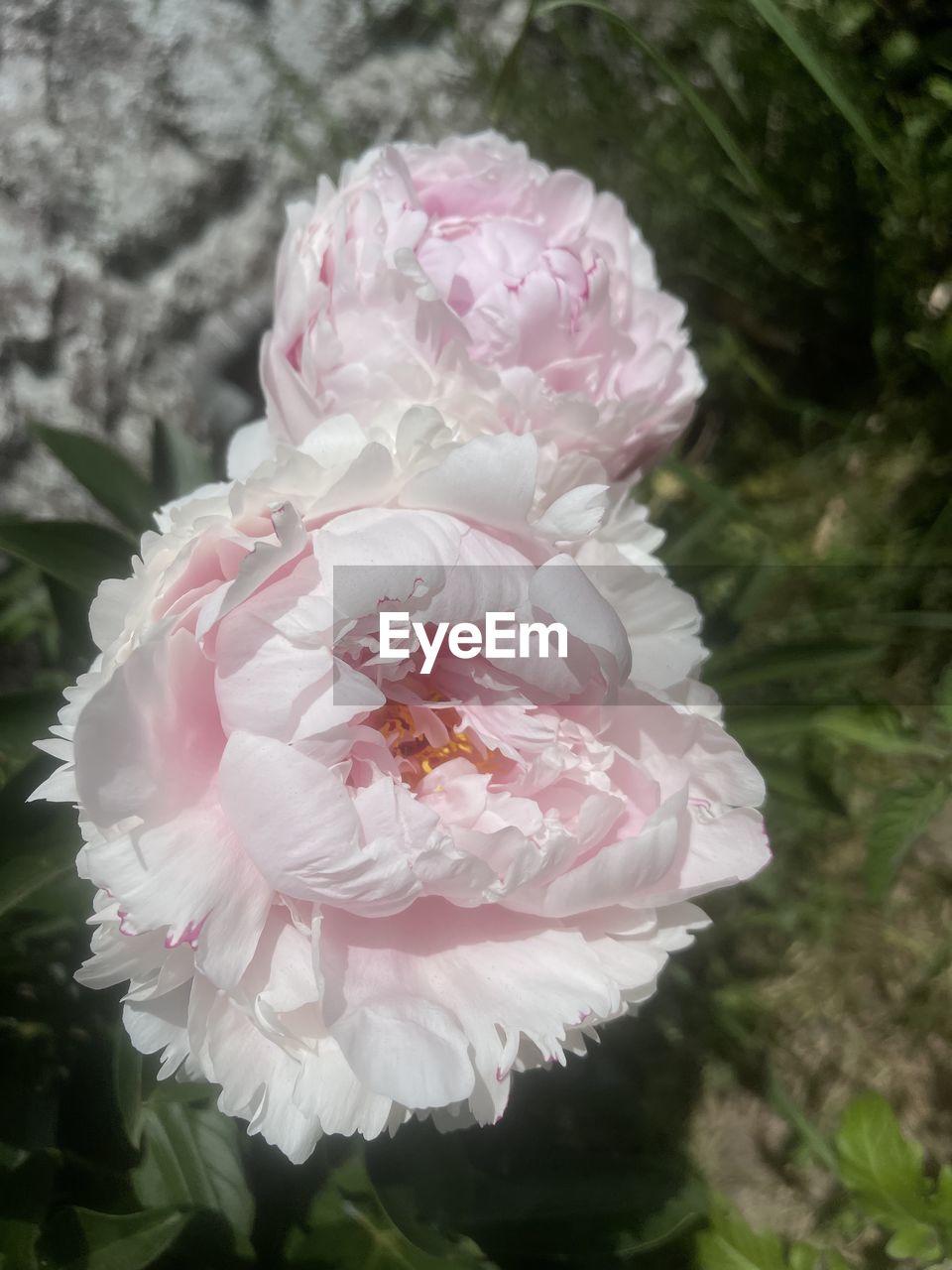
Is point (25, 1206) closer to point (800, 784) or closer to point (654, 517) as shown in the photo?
point (800, 784)

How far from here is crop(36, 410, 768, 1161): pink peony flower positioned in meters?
0.47

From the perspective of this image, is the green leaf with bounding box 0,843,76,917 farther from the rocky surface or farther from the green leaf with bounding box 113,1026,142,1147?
the rocky surface

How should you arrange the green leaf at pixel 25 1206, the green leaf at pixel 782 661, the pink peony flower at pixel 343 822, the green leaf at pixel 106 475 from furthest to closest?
the green leaf at pixel 782 661 → the green leaf at pixel 106 475 → the green leaf at pixel 25 1206 → the pink peony flower at pixel 343 822

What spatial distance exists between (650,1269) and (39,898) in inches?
25.2

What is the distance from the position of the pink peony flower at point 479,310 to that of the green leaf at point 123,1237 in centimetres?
51

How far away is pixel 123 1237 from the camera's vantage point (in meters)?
0.58

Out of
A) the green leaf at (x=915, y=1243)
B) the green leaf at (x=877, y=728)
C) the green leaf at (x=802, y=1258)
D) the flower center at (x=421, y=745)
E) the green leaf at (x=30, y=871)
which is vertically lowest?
the green leaf at (x=802, y=1258)

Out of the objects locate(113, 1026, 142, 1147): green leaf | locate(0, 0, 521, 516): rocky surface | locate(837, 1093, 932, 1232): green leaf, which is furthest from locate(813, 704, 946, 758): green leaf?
locate(0, 0, 521, 516): rocky surface

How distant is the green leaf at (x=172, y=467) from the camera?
83 cm

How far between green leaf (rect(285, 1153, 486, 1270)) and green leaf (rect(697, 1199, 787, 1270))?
17 centimetres

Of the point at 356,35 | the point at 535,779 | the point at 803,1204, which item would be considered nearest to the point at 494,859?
the point at 535,779

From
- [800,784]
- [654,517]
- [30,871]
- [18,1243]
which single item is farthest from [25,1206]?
[654,517]

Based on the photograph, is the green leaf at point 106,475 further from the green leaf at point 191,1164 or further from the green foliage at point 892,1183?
the green foliage at point 892,1183

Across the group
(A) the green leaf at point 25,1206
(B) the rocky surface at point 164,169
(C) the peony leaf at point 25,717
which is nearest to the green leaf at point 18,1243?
(A) the green leaf at point 25,1206
